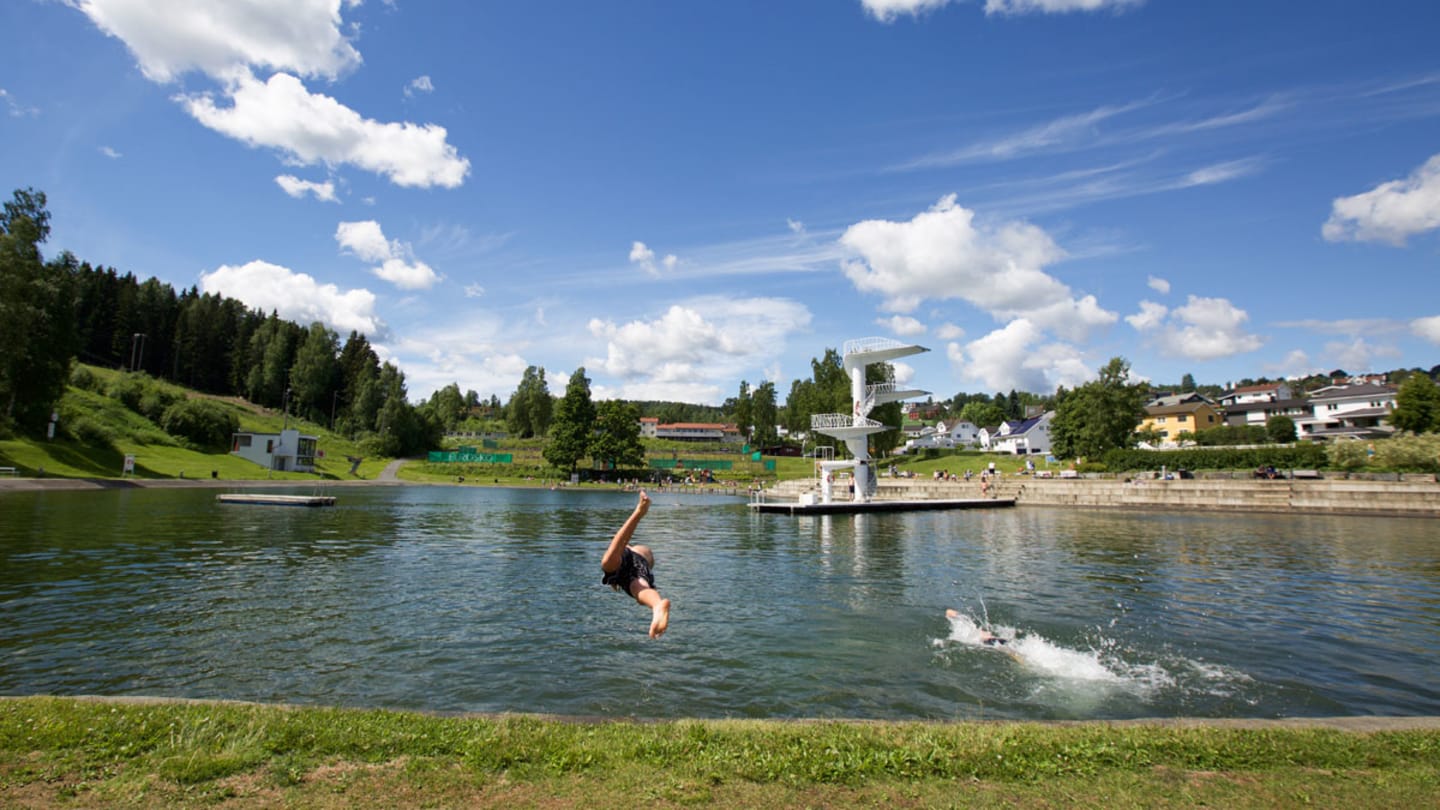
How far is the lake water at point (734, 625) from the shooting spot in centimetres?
1067

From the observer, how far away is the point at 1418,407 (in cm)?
6219

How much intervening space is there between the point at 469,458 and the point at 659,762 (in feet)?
378

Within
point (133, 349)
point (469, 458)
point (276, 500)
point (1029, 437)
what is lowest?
point (276, 500)

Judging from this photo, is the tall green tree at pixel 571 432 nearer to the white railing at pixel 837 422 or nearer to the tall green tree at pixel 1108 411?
the white railing at pixel 837 422

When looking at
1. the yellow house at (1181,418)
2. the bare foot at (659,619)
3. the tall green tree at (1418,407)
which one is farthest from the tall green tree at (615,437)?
the bare foot at (659,619)

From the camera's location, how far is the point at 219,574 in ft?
67.4

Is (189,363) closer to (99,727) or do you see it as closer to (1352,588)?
(99,727)

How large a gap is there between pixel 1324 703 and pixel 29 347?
82.7 metres

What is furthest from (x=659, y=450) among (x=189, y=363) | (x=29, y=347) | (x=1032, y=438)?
(x=29, y=347)

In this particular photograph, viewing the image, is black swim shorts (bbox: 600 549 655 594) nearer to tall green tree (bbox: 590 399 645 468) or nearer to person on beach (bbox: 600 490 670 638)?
person on beach (bbox: 600 490 670 638)

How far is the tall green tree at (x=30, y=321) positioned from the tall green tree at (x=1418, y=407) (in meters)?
121

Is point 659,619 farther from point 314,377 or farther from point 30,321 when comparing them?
point 314,377

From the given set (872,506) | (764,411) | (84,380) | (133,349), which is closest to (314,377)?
(133,349)

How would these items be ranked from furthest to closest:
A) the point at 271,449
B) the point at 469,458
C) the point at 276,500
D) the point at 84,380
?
the point at 469,458
the point at 271,449
the point at 84,380
the point at 276,500
